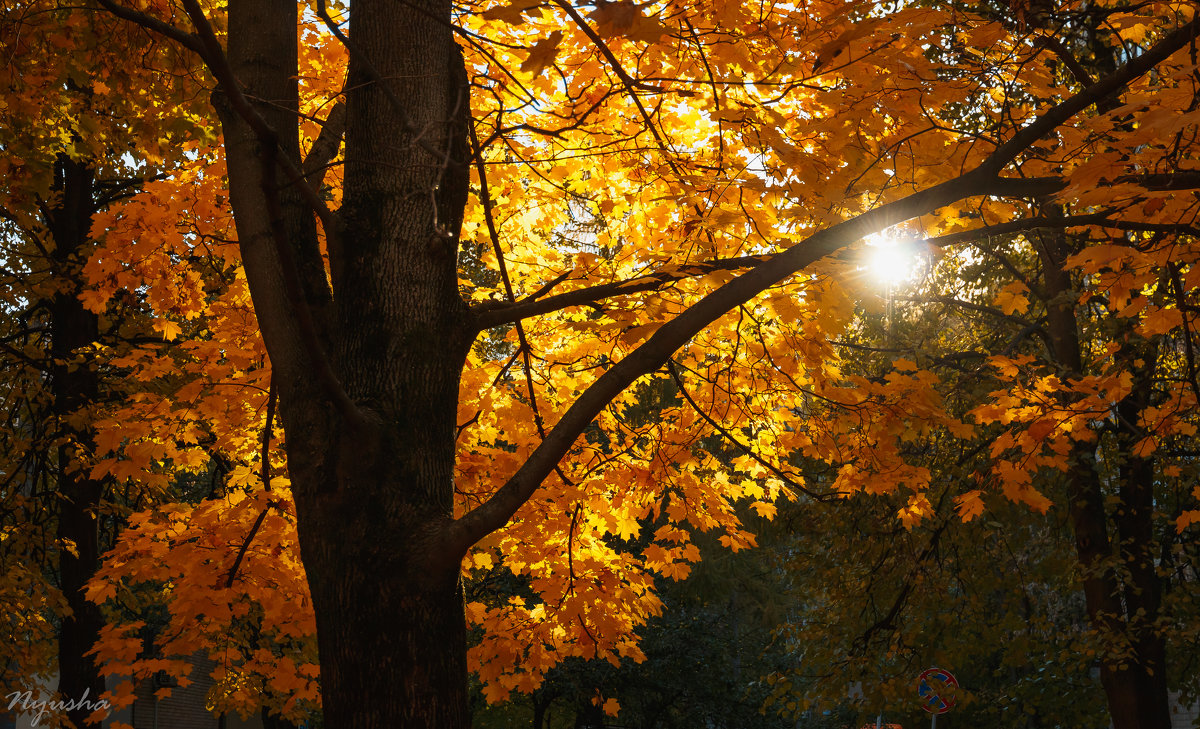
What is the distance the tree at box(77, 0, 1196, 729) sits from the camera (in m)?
2.99

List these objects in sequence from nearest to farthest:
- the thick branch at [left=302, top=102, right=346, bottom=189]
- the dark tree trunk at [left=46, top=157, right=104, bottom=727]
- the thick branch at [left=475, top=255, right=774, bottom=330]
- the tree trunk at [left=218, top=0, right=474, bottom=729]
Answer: the tree trunk at [left=218, top=0, right=474, bottom=729] < the thick branch at [left=475, top=255, right=774, bottom=330] < the thick branch at [left=302, top=102, right=346, bottom=189] < the dark tree trunk at [left=46, top=157, right=104, bottom=727]

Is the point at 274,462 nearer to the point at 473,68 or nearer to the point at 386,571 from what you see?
the point at 473,68

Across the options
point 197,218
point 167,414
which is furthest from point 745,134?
point 167,414

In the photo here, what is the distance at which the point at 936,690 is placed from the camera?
10.4 meters

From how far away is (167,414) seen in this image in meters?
6.21

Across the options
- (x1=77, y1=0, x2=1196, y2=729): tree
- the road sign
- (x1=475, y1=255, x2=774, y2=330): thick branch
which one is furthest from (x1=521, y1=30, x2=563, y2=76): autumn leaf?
the road sign

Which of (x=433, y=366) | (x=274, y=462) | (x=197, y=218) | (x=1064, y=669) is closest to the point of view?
(x=433, y=366)

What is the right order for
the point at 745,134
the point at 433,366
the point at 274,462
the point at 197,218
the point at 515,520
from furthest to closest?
the point at 274,462
the point at 515,520
the point at 197,218
the point at 745,134
the point at 433,366

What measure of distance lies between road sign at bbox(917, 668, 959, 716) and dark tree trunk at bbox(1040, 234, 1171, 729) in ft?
5.93

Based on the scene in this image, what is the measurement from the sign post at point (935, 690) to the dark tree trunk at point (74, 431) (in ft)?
30.1

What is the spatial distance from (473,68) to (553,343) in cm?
171

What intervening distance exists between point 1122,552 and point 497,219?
304 inches
